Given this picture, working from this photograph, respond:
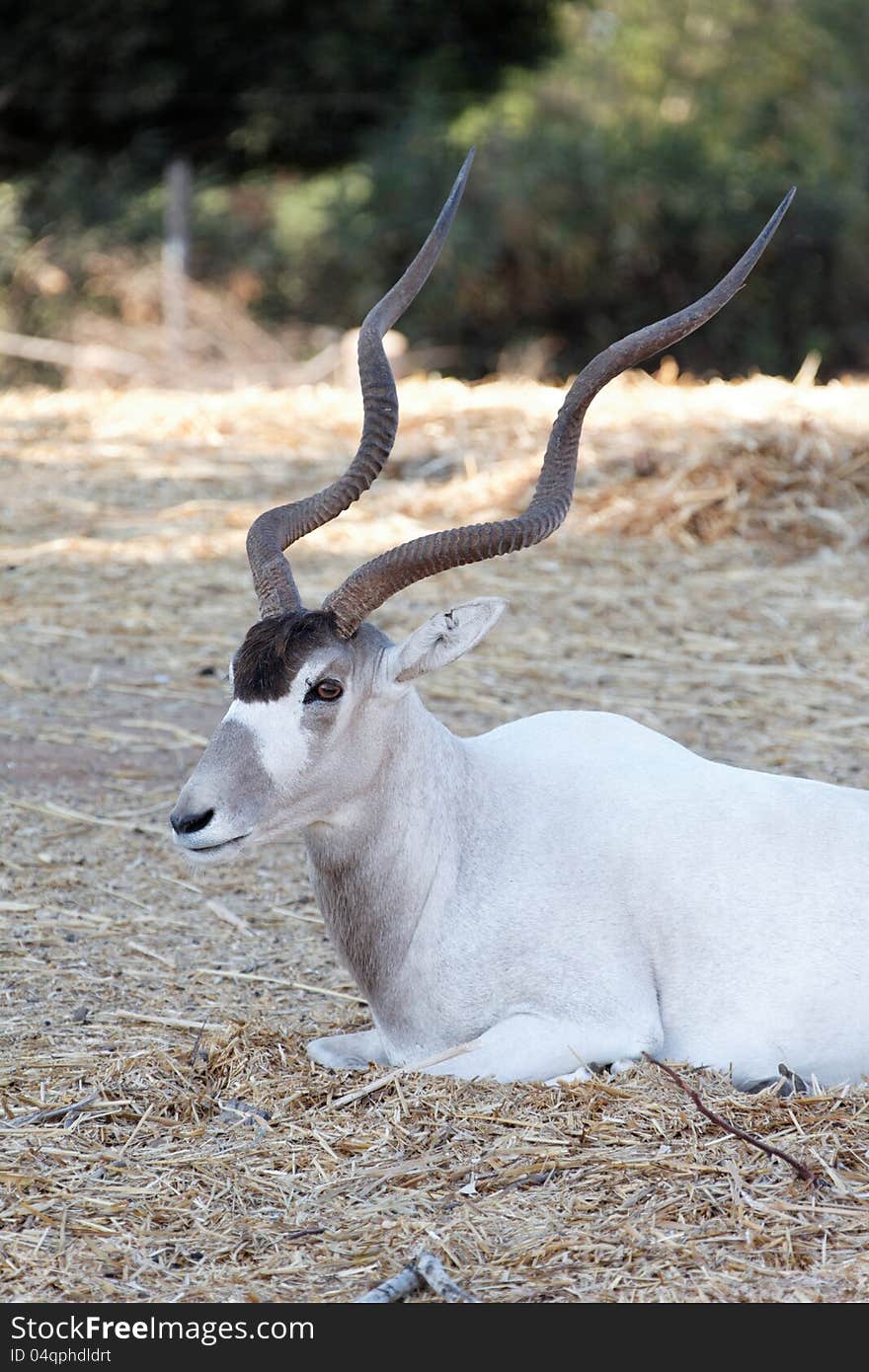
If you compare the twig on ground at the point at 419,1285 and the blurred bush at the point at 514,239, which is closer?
the twig on ground at the point at 419,1285

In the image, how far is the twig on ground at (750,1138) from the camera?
3.84 m

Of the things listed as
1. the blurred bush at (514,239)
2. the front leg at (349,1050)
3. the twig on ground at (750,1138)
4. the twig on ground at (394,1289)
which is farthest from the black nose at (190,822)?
the blurred bush at (514,239)

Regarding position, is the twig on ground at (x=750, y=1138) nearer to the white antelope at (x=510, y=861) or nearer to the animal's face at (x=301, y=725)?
the white antelope at (x=510, y=861)

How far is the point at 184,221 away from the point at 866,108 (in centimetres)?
1561

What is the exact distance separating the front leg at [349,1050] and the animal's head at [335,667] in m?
0.61

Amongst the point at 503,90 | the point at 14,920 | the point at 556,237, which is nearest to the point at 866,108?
the point at 503,90

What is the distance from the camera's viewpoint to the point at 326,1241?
3643 millimetres

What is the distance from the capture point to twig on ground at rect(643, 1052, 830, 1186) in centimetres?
384

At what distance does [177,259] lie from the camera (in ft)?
64.2

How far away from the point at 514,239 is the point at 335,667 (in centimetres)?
1950

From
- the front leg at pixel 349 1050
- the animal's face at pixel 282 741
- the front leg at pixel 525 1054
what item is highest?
the animal's face at pixel 282 741

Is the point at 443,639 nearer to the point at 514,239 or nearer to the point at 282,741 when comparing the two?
the point at 282,741

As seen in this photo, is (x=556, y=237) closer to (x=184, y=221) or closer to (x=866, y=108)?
(x=184, y=221)

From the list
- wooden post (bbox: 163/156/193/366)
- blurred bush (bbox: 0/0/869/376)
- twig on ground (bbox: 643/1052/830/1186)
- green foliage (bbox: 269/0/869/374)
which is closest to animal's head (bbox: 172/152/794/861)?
twig on ground (bbox: 643/1052/830/1186)
